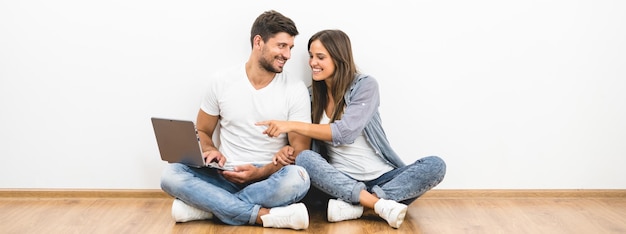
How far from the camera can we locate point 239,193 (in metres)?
2.88

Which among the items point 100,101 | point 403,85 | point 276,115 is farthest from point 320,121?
point 100,101

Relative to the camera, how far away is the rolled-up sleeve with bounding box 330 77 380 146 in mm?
2928

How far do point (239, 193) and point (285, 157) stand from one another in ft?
0.82

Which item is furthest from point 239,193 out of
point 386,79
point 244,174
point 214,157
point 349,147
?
point 386,79

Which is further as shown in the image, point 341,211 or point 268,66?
point 268,66

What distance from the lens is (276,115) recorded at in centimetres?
303

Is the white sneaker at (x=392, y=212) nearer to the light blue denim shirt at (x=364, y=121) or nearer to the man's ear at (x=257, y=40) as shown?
the light blue denim shirt at (x=364, y=121)

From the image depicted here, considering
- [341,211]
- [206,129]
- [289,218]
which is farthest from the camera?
[206,129]

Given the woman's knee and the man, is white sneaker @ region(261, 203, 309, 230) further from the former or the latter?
the woman's knee

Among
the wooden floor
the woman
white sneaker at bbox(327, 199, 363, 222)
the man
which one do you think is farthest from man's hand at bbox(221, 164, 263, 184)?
white sneaker at bbox(327, 199, 363, 222)

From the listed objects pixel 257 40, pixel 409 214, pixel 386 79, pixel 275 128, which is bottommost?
pixel 409 214

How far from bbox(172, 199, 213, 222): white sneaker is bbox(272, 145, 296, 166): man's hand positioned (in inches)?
14.6

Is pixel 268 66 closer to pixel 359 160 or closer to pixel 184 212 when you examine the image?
pixel 359 160

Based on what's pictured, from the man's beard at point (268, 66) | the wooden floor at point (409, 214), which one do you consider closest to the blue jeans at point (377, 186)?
the wooden floor at point (409, 214)
